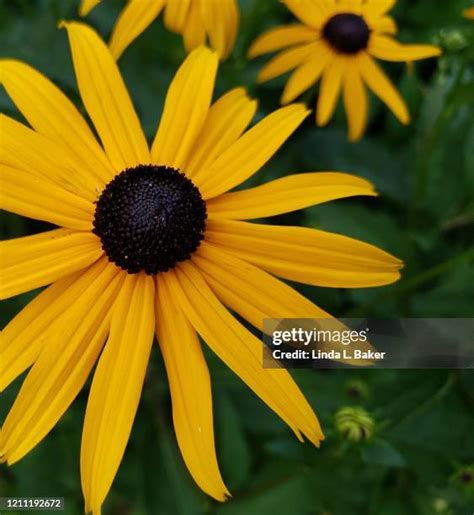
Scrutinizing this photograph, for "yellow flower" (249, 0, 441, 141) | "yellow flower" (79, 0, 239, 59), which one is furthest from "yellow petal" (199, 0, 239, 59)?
"yellow flower" (249, 0, 441, 141)

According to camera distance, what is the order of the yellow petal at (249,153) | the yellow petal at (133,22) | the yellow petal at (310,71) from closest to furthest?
1. the yellow petal at (249,153)
2. the yellow petal at (133,22)
3. the yellow petal at (310,71)

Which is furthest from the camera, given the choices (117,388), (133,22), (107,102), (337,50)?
(337,50)

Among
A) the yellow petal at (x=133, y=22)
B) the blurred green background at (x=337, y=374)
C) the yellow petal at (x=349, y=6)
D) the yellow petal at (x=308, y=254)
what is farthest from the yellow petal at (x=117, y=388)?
the yellow petal at (x=349, y=6)

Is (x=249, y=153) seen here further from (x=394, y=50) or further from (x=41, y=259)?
(x=394, y=50)

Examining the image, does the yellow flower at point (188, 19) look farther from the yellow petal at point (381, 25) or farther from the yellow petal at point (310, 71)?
the yellow petal at point (381, 25)

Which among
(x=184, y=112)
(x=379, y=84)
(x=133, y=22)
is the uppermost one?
(x=379, y=84)

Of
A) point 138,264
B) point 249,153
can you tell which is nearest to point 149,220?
point 138,264
